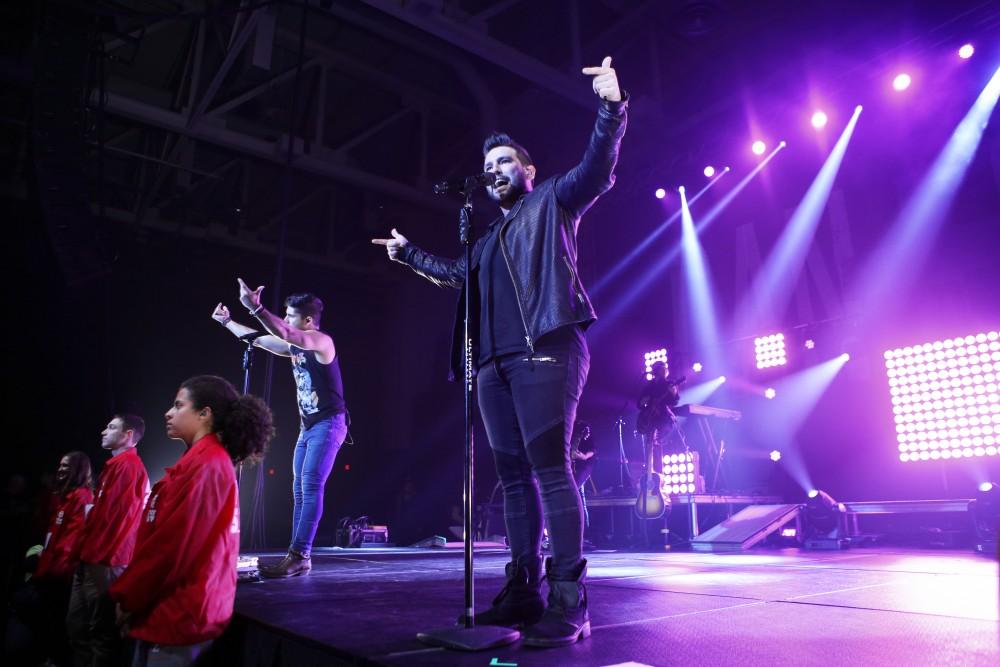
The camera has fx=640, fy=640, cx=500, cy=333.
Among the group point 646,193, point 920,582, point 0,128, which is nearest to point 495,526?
point 646,193

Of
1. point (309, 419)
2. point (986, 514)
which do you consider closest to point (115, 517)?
point (309, 419)

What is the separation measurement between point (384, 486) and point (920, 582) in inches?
412

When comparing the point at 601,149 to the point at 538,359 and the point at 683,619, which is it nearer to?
the point at 538,359

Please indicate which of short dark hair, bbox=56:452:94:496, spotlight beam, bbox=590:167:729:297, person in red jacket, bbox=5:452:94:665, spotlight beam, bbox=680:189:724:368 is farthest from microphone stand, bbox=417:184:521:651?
spotlight beam, bbox=680:189:724:368

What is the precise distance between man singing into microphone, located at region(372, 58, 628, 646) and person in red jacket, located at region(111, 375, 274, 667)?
836mm

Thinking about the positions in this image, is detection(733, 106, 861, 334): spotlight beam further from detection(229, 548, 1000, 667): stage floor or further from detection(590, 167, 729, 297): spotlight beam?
detection(229, 548, 1000, 667): stage floor

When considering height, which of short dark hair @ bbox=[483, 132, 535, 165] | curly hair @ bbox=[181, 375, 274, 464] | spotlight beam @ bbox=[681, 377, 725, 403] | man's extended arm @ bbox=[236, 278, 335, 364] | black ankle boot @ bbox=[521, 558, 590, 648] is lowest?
black ankle boot @ bbox=[521, 558, 590, 648]

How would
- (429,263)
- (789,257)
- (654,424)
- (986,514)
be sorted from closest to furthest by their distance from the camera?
1. (429,263)
2. (986,514)
3. (654,424)
4. (789,257)

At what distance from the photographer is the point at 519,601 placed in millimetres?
1981

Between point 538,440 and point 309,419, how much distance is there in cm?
227

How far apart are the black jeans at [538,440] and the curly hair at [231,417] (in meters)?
0.90

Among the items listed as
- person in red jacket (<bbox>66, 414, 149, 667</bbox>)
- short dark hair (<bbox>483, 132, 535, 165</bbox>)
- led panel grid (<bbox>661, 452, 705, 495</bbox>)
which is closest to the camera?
short dark hair (<bbox>483, 132, 535, 165</bbox>)

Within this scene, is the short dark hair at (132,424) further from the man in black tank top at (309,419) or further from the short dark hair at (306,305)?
the short dark hair at (306,305)

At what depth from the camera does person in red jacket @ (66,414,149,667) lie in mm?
2994
